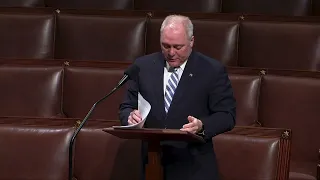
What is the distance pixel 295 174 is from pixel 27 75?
307mm

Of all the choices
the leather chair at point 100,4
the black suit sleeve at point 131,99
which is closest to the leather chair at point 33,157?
the black suit sleeve at point 131,99

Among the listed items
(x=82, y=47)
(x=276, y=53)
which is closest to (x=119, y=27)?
(x=82, y=47)

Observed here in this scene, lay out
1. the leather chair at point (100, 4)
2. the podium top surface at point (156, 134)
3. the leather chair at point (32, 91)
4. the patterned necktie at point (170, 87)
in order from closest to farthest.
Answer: the podium top surface at point (156, 134) → the patterned necktie at point (170, 87) → the leather chair at point (32, 91) → the leather chair at point (100, 4)

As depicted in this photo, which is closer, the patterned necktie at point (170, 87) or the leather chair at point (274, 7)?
the patterned necktie at point (170, 87)

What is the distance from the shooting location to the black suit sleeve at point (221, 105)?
581mm

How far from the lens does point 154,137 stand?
0.52 metres

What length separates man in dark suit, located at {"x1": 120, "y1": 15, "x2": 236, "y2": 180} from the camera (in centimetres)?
59

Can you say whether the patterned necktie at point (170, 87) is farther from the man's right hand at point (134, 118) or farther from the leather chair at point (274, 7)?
the leather chair at point (274, 7)

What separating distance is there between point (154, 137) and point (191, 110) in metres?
0.08

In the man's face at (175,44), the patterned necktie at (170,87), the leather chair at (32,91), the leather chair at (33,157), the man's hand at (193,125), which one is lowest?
the leather chair at (33,157)

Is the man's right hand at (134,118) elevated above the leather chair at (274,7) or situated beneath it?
situated beneath

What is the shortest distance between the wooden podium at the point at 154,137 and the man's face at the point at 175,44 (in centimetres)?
8

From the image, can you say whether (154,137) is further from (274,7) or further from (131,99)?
(274,7)

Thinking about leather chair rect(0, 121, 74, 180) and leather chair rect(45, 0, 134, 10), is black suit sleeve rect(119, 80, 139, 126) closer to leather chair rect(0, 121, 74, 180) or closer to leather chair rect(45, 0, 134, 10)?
leather chair rect(0, 121, 74, 180)
